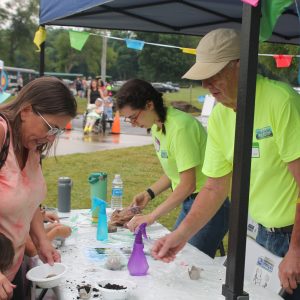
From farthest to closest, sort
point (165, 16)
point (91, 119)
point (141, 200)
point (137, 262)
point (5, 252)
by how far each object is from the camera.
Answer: point (91, 119) < point (165, 16) < point (141, 200) < point (137, 262) < point (5, 252)

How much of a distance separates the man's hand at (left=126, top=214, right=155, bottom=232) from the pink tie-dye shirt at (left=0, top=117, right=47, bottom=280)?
66 centimetres

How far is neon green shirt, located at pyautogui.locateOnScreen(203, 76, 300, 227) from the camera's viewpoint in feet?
5.54

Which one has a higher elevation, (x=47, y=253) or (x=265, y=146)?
(x=265, y=146)

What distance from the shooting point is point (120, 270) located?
6.42ft

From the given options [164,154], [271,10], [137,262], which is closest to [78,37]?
[164,154]

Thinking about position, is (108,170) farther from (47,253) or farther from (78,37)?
(47,253)

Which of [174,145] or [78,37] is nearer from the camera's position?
[174,145]

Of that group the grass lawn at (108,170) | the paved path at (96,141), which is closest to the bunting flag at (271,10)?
the grass lawn at (108,170)

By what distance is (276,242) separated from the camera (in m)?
1.96

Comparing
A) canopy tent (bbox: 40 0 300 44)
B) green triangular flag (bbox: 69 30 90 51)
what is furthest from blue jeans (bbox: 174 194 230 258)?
green triangular flag (bbox: 69 30 90 51)

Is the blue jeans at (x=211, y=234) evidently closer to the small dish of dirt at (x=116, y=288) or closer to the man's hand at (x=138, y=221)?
the man's hand at (x=138, y=221)

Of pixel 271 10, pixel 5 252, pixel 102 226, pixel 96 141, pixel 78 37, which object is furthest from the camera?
pixel 96 141

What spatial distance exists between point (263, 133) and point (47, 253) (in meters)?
1.08

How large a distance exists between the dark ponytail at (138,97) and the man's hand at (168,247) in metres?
0.74
